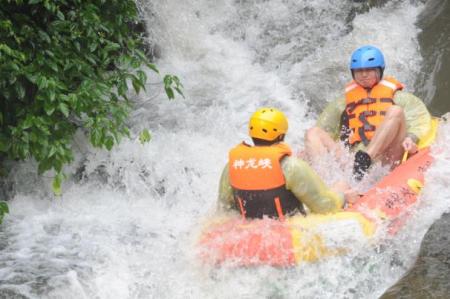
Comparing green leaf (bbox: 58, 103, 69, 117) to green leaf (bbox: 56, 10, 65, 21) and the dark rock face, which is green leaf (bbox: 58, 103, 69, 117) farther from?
the dark rock face

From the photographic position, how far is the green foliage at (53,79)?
5285 millimetres

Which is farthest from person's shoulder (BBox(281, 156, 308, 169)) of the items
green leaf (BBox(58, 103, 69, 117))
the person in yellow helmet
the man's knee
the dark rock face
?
green leaf (BBox(58, 103, 69, 117))

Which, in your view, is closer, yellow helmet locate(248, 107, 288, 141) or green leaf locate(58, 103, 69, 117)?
yellow helmet locate(248, 107, 288, 141)

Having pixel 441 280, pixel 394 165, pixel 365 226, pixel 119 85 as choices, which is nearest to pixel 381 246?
pixel 365 226

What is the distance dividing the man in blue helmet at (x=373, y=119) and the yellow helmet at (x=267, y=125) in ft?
3.89

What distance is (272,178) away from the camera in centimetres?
440

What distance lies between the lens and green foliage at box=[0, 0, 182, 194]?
17.3ft

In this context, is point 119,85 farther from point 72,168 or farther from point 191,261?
point 191,261

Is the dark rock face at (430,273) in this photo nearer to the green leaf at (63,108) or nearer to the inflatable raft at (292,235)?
the inflatable raft at (292,235)

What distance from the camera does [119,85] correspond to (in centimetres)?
596

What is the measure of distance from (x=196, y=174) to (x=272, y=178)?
2462mm

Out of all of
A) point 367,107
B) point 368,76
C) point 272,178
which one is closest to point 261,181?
point 272,178

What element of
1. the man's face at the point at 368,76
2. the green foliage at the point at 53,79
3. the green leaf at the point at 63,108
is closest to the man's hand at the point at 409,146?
the man's face at the point at 368,76

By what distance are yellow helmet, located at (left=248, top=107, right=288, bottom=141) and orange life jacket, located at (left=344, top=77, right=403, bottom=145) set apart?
58.2 inches
